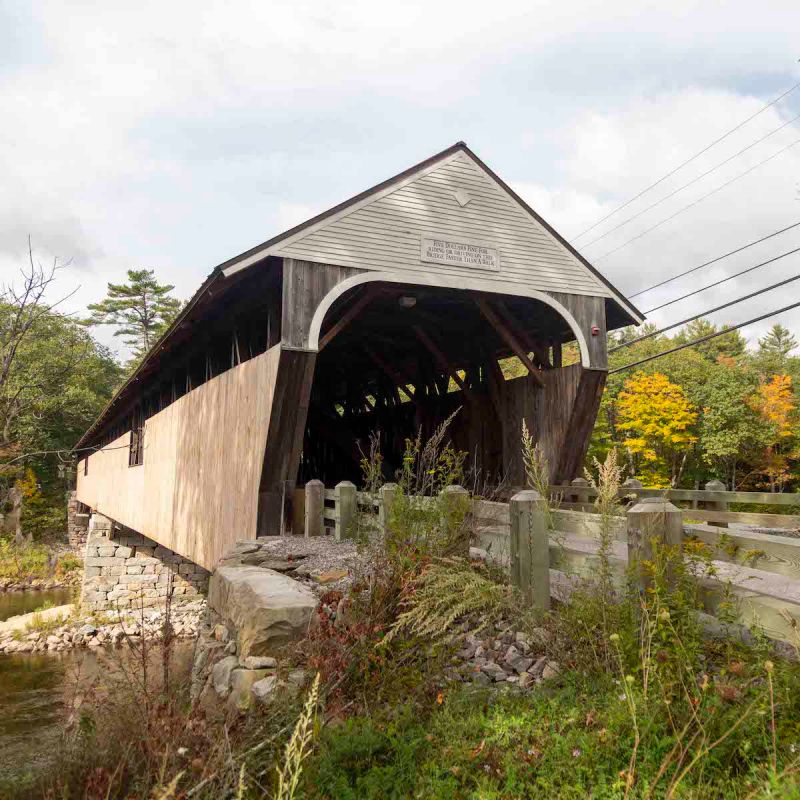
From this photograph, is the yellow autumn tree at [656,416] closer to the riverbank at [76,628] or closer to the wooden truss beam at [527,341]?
the wooden truss beam at [527,341]

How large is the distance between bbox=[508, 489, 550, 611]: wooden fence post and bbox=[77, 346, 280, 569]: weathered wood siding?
15.7ft

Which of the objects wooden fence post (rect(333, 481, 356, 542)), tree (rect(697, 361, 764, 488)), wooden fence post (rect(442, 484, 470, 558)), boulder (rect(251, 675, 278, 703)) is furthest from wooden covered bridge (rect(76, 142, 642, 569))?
tree (rect(697, 361, 764, 488))

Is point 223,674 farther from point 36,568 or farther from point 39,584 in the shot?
point 36,568

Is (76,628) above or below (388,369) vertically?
below

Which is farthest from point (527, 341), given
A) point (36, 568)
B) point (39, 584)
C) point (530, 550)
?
point (36, 568)

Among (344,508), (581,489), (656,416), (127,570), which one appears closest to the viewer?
(344,508)

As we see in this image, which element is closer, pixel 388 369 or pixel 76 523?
pixel 388 369

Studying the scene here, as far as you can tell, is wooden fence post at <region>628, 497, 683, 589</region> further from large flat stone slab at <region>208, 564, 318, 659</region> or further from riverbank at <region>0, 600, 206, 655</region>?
riverbank at <region>0, 600, 206, 655</region>

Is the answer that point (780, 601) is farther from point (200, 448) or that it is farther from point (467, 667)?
point (200, 448)

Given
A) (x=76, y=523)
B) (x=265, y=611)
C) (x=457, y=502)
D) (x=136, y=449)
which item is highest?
(x=136, y=449)

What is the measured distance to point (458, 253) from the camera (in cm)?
1015

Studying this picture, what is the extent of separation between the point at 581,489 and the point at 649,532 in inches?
250

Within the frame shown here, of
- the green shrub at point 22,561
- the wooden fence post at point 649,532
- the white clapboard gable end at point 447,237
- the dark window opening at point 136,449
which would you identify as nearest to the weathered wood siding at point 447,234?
the white clapboard gable end at point 447,237

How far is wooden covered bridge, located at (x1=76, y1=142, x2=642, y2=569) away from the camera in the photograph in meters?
8.95
